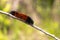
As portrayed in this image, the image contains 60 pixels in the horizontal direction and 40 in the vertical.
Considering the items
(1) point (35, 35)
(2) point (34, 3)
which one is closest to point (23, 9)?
(2) point (34, 3)

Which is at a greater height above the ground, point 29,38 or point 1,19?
point 1,19

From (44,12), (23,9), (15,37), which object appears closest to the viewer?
(15,37)

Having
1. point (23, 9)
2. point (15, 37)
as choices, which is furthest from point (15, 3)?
point (15, 37)

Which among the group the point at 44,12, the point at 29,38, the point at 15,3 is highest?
the point at 15,3

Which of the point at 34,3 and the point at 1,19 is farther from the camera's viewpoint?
the point at 34,3

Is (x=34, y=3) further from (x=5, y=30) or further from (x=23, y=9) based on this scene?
(x=5, y=30)

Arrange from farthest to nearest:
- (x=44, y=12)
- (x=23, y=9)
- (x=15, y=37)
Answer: (x=44, y=12) < (x=23, y=9) < (x=15, y=37)

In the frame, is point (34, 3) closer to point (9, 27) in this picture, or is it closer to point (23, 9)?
point (23, 9)
